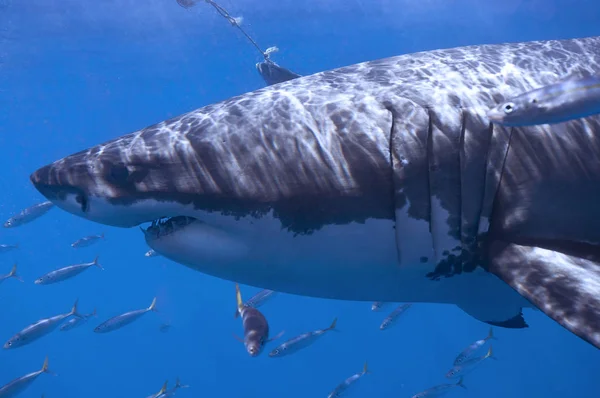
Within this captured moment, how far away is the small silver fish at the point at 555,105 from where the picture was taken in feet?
6.85

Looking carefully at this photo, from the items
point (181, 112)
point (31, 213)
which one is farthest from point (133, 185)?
point (181, 112)

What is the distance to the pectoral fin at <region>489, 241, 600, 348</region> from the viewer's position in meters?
1.81

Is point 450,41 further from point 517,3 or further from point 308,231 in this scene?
point 308,231

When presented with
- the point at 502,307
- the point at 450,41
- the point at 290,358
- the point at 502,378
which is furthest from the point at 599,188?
the point at 290,358

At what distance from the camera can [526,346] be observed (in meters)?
37.2

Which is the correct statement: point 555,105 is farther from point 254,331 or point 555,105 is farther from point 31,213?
point 31,213

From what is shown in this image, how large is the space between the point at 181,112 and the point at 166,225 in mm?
34873

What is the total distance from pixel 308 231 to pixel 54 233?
2742 inches

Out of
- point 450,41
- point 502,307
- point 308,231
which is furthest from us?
point 450,41

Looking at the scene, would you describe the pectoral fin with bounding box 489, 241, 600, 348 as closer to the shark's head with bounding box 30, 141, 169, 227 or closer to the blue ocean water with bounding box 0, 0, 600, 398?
the shark's head with bounding box 30, 141, 169, 227

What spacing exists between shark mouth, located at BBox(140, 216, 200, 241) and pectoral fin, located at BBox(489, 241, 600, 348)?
1490mm

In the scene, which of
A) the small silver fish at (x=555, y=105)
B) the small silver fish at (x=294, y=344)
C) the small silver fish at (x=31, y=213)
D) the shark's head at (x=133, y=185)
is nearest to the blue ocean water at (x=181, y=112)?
the small silver fish at (x=294, y=344)

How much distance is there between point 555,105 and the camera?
2.12 m

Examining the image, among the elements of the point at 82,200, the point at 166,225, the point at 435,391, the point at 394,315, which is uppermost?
the point at 82,200
